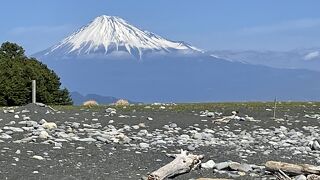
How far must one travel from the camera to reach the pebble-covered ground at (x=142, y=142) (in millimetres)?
13953

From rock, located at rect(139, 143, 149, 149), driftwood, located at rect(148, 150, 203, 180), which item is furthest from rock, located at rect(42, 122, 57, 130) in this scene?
driftwood, located at rect(148, 150, 203, 180)

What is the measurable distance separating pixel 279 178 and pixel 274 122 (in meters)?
11.5

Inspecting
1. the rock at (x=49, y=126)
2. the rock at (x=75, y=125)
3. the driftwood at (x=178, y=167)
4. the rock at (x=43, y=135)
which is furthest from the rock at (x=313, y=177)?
the rock at (x=75, y=125)

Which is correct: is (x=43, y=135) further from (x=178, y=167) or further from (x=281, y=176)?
(x=281, y=176)

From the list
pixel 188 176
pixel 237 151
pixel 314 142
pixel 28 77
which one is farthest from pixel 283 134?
pixel 28 77

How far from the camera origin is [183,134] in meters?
20.2

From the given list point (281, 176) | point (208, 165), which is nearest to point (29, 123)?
point (208, 165)

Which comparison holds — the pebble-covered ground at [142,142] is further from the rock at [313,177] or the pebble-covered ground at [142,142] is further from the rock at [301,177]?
the rock at [313,177]

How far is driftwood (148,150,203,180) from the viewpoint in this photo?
12.8 m

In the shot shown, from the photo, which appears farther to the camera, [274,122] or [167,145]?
[274,122]

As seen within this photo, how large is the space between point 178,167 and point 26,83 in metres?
33.0

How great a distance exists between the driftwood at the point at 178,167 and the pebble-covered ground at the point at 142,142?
0.15 m

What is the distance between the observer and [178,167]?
1349cm

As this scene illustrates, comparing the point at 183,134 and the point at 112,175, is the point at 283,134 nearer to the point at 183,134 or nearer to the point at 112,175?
the point at 183,134
